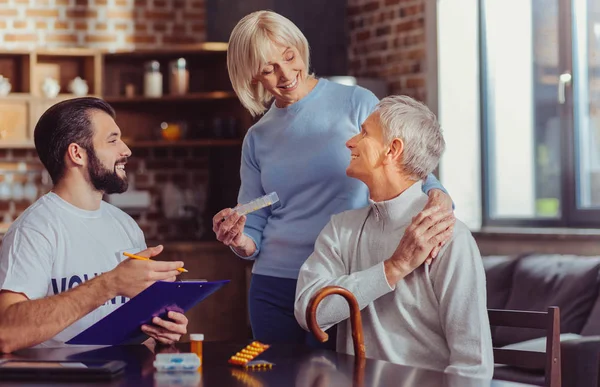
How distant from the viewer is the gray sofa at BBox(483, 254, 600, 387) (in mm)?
3521

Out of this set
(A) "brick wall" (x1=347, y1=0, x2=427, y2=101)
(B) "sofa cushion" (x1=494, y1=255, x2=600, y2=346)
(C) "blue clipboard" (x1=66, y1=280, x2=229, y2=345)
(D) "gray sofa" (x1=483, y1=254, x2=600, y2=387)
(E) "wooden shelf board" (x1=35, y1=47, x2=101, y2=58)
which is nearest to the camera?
(C) "blue clipboard" (x1=66, y1=280, x2=229, y2=345)

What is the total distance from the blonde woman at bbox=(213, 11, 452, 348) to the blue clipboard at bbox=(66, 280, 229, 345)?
14.9 inches

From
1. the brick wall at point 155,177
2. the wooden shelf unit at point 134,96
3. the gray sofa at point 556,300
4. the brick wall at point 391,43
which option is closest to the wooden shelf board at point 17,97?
the wooden shelf unit at point 134,96

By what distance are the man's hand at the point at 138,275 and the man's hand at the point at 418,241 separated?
1.57ft

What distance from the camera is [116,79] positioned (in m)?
6.26

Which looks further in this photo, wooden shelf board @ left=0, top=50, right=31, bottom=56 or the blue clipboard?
wooden shelf board @ left=0, top=50, right=31, bottom=56

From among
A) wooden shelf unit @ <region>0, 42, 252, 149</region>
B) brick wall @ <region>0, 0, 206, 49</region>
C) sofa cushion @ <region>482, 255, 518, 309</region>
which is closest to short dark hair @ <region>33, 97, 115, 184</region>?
sofa cushion @ <region>482, 255, 518, 309</region>

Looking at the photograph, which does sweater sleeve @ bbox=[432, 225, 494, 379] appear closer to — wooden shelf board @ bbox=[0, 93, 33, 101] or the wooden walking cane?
the wooden walking cane

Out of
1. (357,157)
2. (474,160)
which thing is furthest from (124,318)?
(474,160)

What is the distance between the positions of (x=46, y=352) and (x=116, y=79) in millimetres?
4417

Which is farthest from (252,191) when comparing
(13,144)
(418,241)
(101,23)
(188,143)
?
(101,23)

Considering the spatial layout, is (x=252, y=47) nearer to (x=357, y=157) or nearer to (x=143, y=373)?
(x=357, y=157)

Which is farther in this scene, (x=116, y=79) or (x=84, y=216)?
(x=116, y=79)

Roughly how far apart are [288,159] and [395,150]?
44cm
